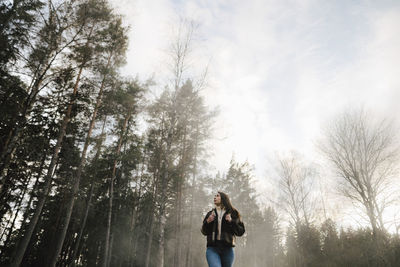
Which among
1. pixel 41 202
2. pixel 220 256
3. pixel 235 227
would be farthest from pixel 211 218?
pixel 41 202

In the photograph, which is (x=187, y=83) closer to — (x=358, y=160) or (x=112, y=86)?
(x=112, y=86)

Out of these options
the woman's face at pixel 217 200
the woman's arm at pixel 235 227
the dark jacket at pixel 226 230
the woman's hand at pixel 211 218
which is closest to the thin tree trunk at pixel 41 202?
the woman's face at pixel 217 200

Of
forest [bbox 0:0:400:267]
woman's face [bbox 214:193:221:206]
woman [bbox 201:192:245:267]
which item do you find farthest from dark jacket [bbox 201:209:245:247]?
forest [bbox 0:0:400:267]

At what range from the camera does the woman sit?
9.71 ft

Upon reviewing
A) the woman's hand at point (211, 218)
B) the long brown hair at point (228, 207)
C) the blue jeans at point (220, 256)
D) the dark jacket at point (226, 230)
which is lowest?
the blue jeans at point (220, 256)

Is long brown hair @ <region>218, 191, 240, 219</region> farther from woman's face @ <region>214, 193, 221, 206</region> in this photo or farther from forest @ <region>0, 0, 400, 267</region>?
forest @ <region>0, 0, 400, 267</region>

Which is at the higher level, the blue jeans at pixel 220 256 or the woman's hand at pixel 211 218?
the woman's hand at pixel 211 218

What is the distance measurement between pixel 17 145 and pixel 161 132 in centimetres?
618

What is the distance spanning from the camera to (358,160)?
1235cm

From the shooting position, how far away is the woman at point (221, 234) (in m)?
2.96

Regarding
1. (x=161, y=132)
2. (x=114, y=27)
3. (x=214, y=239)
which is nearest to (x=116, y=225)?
(x=161, y=132)

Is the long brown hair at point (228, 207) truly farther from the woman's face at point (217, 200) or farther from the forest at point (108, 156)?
the forest at point (108, 156)

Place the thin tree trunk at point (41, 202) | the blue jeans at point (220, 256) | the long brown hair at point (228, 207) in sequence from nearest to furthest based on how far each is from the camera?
1. the blue jeans at point (220, 256)
2. the long brown hair at point (228, 207)
3. the thin tree trunk at point (41, 202)

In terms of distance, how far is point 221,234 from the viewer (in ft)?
9.88
